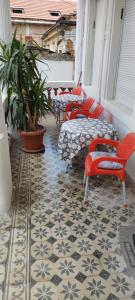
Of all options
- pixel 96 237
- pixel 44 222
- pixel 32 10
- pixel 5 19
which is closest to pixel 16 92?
pixel 5 19

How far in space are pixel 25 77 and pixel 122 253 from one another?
2.37m

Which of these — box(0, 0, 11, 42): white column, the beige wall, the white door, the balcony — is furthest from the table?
the beige wall

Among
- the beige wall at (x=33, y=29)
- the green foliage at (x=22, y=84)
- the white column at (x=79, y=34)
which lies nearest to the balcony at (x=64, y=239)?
the green foliage at (x=22, y=84)

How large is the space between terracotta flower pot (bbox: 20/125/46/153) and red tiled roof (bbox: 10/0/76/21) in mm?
6824

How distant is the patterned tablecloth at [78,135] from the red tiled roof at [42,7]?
7294mm

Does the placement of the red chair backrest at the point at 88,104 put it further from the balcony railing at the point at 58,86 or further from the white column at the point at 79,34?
the white column at the point at 79,34

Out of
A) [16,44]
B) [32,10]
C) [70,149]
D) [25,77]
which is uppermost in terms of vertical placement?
[32,10]

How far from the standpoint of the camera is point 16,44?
286 cm

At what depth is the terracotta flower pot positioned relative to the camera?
130 inches

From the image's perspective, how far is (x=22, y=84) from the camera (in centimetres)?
300

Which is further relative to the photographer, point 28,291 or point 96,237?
point 96,237

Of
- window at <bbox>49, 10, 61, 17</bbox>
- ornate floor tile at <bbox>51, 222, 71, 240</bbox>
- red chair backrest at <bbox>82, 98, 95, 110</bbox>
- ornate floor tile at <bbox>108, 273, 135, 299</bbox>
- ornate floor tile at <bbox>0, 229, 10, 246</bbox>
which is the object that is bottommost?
ornate floor tile at <bbox>108, 273, 135, 299</bbox>

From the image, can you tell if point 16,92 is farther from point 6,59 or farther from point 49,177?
point 49,177

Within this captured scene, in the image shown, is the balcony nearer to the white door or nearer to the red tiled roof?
the white door
